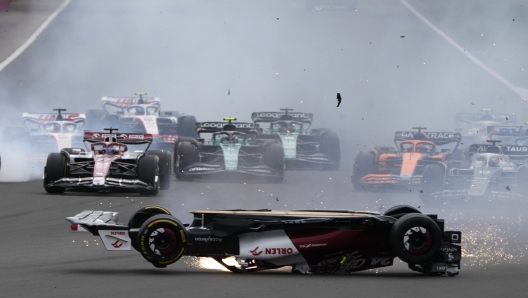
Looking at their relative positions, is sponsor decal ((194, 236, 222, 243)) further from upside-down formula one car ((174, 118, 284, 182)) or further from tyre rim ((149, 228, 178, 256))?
upside-down formula one car ((174, 118, 284, 182))

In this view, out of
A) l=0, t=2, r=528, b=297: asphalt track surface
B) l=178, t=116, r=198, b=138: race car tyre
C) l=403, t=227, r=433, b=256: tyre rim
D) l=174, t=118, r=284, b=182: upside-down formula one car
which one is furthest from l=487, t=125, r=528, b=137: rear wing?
l=403, t=227, r=433, b=256: tyre rim

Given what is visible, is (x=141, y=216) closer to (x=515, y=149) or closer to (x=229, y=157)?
(x=515, y=149)

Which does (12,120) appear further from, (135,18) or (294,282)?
(294,282)

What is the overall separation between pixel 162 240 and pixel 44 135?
569 inches

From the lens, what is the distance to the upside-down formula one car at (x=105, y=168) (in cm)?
1833

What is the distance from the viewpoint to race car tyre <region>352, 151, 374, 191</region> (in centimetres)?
2062

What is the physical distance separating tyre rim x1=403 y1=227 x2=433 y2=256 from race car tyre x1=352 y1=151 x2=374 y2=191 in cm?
1047

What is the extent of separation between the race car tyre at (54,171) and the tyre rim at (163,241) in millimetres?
8977

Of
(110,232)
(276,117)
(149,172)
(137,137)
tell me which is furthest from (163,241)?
(276,117)

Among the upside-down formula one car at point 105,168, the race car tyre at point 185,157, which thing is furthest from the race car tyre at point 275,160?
the upside-down formula one car at point 105,168

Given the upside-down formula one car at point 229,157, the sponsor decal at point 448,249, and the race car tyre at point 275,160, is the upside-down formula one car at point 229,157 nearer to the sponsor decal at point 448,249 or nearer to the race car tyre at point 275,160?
the race car tyre at point 275,160

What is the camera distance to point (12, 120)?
34.0m

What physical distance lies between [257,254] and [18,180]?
12.5 metres

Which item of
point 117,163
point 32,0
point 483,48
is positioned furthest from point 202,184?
point 32,0
